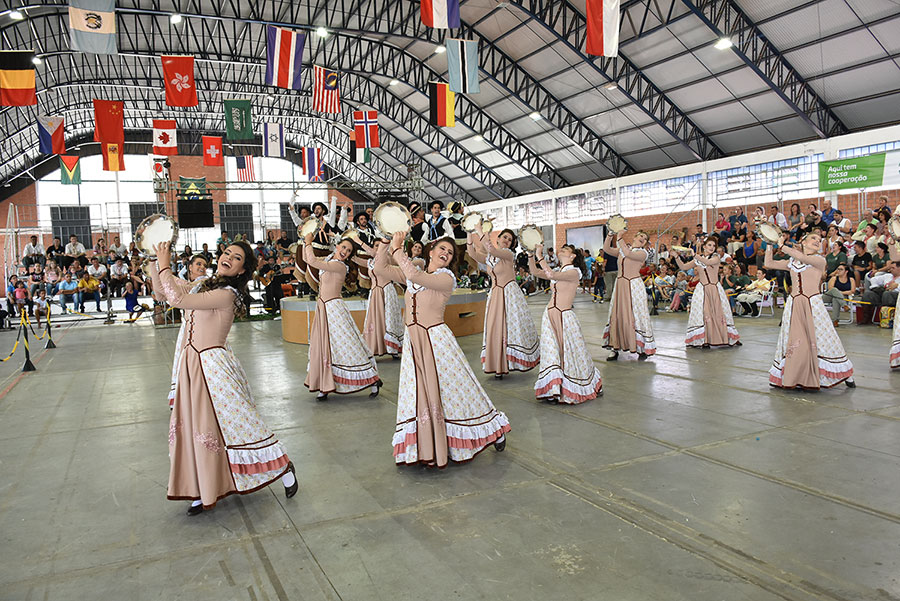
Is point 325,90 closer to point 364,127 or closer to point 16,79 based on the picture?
point 364,127

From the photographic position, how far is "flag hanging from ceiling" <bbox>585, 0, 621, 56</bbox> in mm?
12562

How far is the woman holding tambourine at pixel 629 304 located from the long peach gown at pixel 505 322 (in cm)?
163

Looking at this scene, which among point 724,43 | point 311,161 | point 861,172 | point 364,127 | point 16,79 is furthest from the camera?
point 311,161

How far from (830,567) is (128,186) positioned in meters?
39.7

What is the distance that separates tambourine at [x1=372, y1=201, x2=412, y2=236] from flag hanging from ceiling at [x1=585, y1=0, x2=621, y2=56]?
9533 mm

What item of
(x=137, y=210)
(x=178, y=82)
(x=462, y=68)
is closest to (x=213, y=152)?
(x=178, y=82)

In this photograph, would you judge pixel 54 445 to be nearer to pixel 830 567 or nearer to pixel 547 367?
pixel 547 367

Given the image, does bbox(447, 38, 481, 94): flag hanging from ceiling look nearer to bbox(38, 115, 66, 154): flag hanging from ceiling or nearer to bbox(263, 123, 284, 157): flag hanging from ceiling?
bbox(263, 123, 284, 157): flag hanging from ceiling

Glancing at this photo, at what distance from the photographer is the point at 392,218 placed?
4.68 meters

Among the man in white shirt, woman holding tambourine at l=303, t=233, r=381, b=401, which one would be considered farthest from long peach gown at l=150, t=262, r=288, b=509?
the man in white shirt

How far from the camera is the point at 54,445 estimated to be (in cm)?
584

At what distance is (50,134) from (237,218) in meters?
17.4

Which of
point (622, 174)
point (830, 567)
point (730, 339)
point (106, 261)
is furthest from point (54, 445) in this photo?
point (622, 174)

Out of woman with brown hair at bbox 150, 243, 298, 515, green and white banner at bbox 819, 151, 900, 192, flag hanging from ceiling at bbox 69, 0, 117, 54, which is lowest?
woman with brown hair at bbox 150, 243, 298, 515
